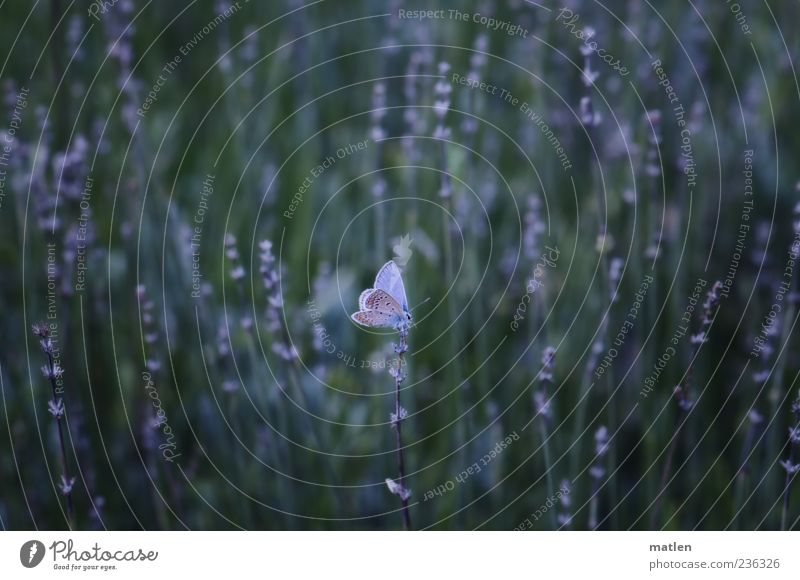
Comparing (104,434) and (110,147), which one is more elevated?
(110,147)

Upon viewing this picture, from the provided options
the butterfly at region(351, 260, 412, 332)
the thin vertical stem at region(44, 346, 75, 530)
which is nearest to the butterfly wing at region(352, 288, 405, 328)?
the butterfly at region(351, 260, 412, 332)

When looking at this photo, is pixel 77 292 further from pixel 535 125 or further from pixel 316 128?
pixel 535 125

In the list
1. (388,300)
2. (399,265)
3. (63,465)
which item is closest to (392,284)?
(388,300)

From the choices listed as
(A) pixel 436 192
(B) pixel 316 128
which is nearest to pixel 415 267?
(A) pixel 436 192

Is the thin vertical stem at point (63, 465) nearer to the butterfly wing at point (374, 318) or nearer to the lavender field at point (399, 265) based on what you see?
the lavender field at point (399, 265)

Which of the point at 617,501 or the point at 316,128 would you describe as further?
the point at 316,128

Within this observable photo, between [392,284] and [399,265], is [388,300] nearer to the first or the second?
[392,284]
